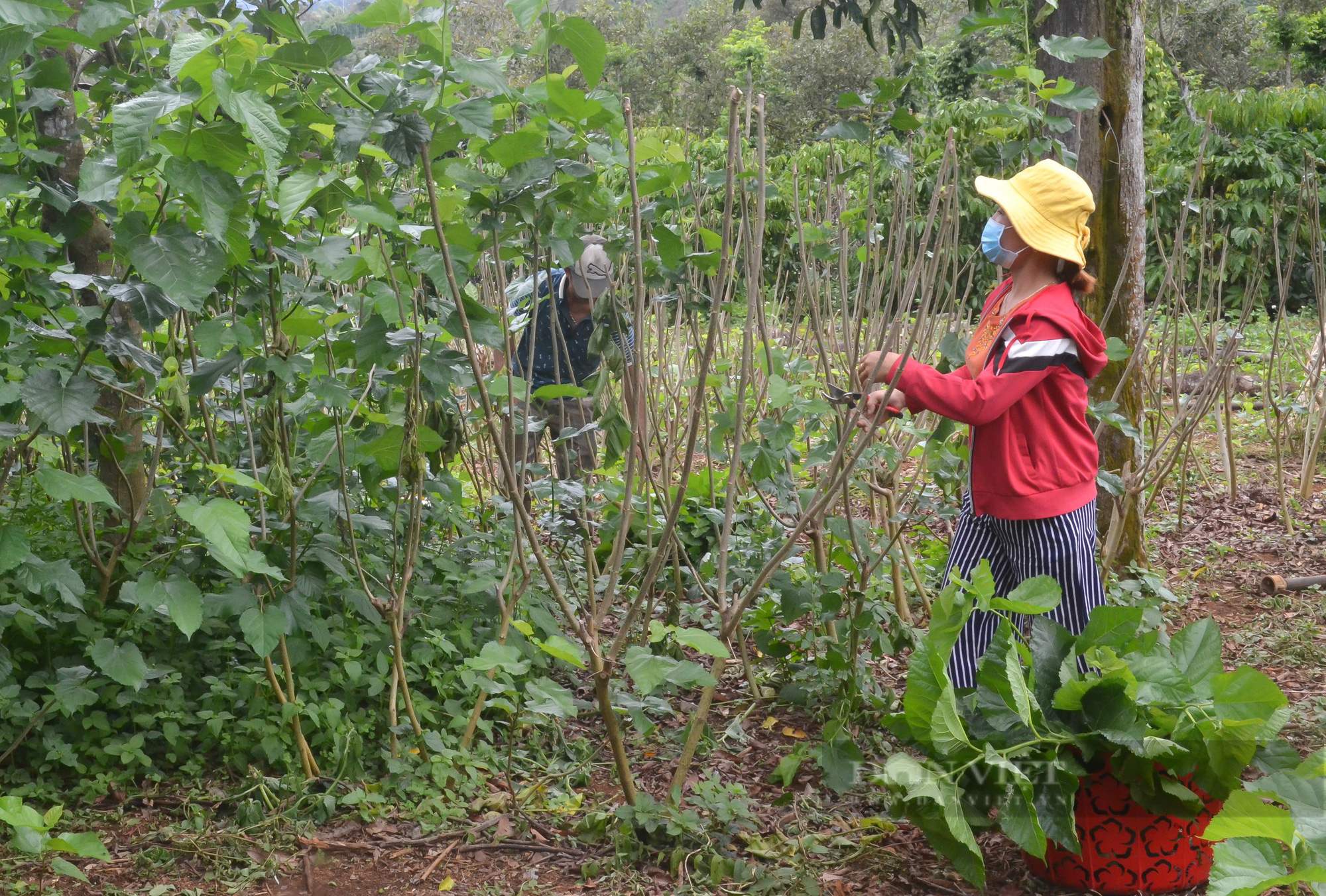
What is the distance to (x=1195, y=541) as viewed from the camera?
5066mm

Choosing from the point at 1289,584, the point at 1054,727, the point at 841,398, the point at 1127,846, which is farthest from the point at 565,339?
the point at 1289,584

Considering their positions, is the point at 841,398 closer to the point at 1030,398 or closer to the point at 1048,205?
the point at 1030,398

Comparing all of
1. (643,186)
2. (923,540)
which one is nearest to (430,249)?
(643,186)

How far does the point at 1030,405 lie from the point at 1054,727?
747 millimetres

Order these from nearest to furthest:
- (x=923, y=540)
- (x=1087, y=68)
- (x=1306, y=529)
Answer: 1. (x=1087, y=68)
2. (x=923, y=540)
3. (x=1306, y=529)

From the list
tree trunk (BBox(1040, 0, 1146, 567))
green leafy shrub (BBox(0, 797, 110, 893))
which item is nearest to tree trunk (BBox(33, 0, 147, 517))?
green leafy shrub (BBox(0, 797, 110, 893))

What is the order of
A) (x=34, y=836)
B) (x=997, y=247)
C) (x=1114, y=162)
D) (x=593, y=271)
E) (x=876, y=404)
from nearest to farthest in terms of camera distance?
(x=34, y=836) → (x=876, y=404) → (x=997, y=247) → (x=593, y=271) → (x=1114, y=162)

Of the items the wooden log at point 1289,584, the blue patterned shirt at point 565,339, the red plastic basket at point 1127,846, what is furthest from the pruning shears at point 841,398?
the wooden log at point 1289,584

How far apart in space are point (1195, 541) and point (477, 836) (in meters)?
3.97

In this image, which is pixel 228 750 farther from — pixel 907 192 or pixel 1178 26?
pixel 1178 26

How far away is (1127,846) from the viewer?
226cm

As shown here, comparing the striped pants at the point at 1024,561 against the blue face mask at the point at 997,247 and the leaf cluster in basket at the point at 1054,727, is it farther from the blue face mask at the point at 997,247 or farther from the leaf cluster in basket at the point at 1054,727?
the blue face mask at the point at 997,247

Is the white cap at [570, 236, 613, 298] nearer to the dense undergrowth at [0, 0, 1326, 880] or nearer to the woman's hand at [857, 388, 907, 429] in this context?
the dense undergrowth at [0, 0, 1326, 880]

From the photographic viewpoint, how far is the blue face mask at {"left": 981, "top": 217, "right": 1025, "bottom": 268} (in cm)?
254
